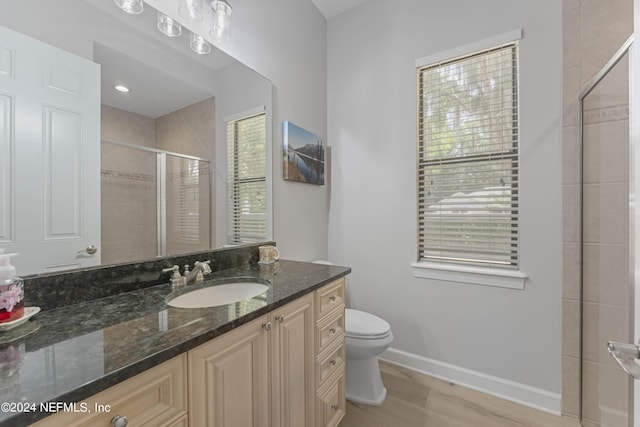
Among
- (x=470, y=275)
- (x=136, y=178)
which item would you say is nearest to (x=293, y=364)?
(x=136, y=178)

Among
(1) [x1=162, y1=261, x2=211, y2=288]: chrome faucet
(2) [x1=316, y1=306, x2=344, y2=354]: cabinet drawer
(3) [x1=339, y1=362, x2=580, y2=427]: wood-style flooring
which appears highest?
(1) [x1=162, y1=261, x2=211, y2=288]: chrome faucet

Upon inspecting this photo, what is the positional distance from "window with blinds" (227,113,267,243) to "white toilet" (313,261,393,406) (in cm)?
87

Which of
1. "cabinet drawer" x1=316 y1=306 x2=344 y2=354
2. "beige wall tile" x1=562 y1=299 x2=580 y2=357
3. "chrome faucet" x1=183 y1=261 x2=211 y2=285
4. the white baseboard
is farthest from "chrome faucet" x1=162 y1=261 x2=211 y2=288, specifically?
"beige wall tile" x1=562 y1=299 x2=580 y2=357

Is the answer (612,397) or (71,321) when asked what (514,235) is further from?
(71,321)

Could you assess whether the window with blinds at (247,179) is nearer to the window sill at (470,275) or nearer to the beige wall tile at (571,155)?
the window sill at (470,275)

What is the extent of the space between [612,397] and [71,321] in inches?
88.8

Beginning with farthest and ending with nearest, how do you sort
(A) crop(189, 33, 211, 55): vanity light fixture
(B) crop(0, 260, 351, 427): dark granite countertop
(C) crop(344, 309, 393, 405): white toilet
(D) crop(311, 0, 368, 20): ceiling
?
1. (D) crop(311, 0, 368, 20): ceiling
2. (C) crop(344, 309, 393, 405): white toilet
3. (A) crop(189, 33, 211, 55): vanity light fixture
4. (B) crop(0, 260, 351, 427): dark granite countertop

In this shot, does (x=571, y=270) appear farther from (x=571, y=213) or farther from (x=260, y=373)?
(x=260, y=373)

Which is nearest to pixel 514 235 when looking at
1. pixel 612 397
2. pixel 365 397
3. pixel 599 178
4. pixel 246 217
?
pixel 599 178

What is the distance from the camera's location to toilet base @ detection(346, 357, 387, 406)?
170 cm

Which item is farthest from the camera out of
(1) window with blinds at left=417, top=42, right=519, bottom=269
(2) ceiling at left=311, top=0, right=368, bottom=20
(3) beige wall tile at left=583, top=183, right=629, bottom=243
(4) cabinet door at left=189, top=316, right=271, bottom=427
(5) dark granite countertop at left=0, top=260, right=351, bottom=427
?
(2) ceiling at left=311, top=0, right=368, bottom=20

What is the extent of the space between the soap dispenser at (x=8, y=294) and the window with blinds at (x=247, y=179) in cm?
89

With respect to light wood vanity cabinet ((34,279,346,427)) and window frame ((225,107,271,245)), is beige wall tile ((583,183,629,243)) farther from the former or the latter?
window frame ((225,107,271,245))

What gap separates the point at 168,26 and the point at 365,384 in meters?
2.26
